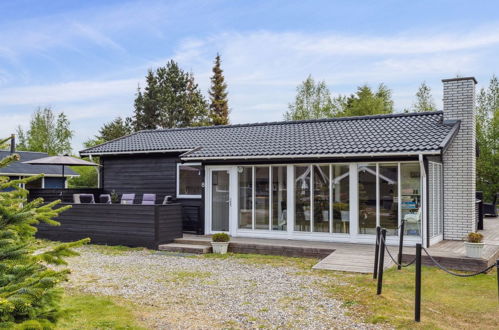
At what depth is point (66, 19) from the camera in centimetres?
1520

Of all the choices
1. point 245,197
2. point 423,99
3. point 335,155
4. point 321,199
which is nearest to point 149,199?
point 245,197

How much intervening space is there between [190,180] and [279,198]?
3.53 meters

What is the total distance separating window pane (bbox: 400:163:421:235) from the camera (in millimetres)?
10703

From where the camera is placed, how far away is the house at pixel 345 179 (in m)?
10.8

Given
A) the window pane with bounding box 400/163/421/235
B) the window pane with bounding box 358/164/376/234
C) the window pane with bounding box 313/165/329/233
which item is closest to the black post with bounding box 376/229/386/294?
the window pane with bounding box 400/163/421/235

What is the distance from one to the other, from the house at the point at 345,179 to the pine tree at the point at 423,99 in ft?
75.4

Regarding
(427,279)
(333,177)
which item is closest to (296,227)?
(333,177)

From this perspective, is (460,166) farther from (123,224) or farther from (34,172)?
(34,172)

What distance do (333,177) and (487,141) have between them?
17.9 metres

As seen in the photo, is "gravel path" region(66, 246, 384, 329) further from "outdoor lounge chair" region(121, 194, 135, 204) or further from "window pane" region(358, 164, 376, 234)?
"outdoor lounge chair" region(121, 194, 135, 204)

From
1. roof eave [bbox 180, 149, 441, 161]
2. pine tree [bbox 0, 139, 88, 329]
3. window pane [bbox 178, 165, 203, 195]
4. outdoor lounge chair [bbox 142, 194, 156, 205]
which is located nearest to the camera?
pine tree [bbox 0, 139, 88, 329]

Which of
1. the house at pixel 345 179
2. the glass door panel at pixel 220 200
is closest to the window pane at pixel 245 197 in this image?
the house at pixel 345 179

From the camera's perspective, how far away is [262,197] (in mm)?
12484

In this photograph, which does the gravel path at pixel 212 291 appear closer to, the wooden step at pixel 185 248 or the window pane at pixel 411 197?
the wooden step at pixel 185 248
